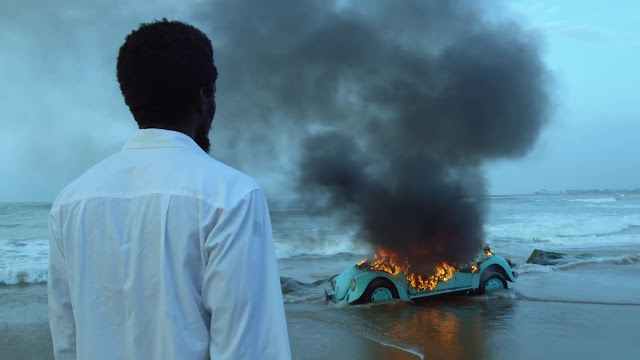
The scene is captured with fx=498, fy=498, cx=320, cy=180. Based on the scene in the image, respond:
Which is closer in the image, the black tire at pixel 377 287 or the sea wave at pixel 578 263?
the black tire at pixel 377 287

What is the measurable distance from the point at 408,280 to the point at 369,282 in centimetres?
83

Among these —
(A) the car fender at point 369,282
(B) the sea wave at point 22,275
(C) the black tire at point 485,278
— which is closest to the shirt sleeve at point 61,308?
(A) the car fender at point 369,282

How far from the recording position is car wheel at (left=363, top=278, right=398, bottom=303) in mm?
9242

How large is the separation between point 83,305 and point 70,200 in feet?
0.99

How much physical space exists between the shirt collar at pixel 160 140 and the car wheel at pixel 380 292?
816cm

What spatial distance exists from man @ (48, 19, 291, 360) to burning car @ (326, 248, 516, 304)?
26.5 feet

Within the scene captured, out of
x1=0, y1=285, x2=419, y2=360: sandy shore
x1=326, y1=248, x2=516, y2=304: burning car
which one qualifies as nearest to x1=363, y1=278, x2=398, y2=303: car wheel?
x1=326, y1=248, x2=516, y2=304: burning car

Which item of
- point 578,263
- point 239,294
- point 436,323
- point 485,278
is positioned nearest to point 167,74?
point 239,294

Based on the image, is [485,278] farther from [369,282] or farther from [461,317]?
[369,282]

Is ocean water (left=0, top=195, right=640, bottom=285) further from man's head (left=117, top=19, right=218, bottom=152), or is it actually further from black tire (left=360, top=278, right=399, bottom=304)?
man's head (left=117, top=19, right=218, bottom=152)

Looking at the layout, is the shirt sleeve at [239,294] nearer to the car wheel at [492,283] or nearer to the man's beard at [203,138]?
the man's beard at [203,138]

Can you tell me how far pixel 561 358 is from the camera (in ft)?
20.5

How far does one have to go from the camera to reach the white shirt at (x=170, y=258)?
1.25 m

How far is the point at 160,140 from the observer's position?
1.44 metres
